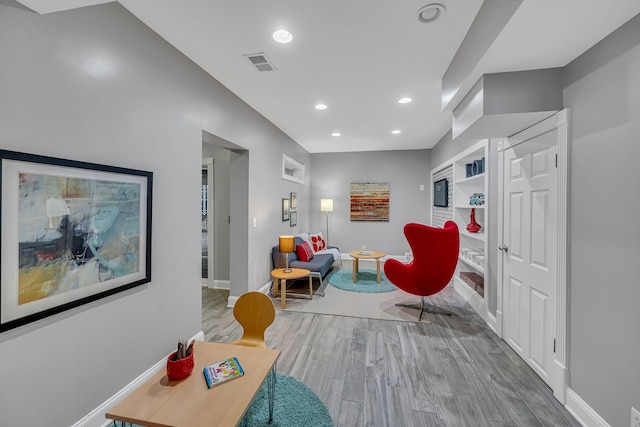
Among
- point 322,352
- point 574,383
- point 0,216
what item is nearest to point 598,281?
point 574,383

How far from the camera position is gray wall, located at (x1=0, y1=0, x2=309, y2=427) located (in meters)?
1.26

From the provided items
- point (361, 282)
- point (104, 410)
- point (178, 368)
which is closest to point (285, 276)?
point (361, 282)

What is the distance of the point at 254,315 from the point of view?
198cm

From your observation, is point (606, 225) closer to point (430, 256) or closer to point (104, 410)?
point (430, 256)

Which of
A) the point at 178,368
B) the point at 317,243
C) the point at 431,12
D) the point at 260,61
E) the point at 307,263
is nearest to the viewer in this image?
the point at 178,368

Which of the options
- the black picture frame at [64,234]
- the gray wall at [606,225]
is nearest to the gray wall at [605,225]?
the gray wall at [606,225]

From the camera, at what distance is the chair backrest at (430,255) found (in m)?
3.07

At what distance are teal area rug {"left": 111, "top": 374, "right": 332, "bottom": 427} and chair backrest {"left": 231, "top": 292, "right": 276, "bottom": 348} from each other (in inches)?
14.8

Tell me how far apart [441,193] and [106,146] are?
5.10 meters

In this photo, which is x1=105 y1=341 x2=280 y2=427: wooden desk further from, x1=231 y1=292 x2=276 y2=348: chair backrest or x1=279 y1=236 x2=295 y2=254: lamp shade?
x1=279 y1=236 x2=295 y2=254: lamp shade

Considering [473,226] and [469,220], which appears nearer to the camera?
[473,226]

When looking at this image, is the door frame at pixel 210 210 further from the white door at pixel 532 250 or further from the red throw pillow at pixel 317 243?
the white door at pixel 532 250

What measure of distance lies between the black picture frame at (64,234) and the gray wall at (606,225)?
288 cm

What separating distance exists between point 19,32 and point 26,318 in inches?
52.3
